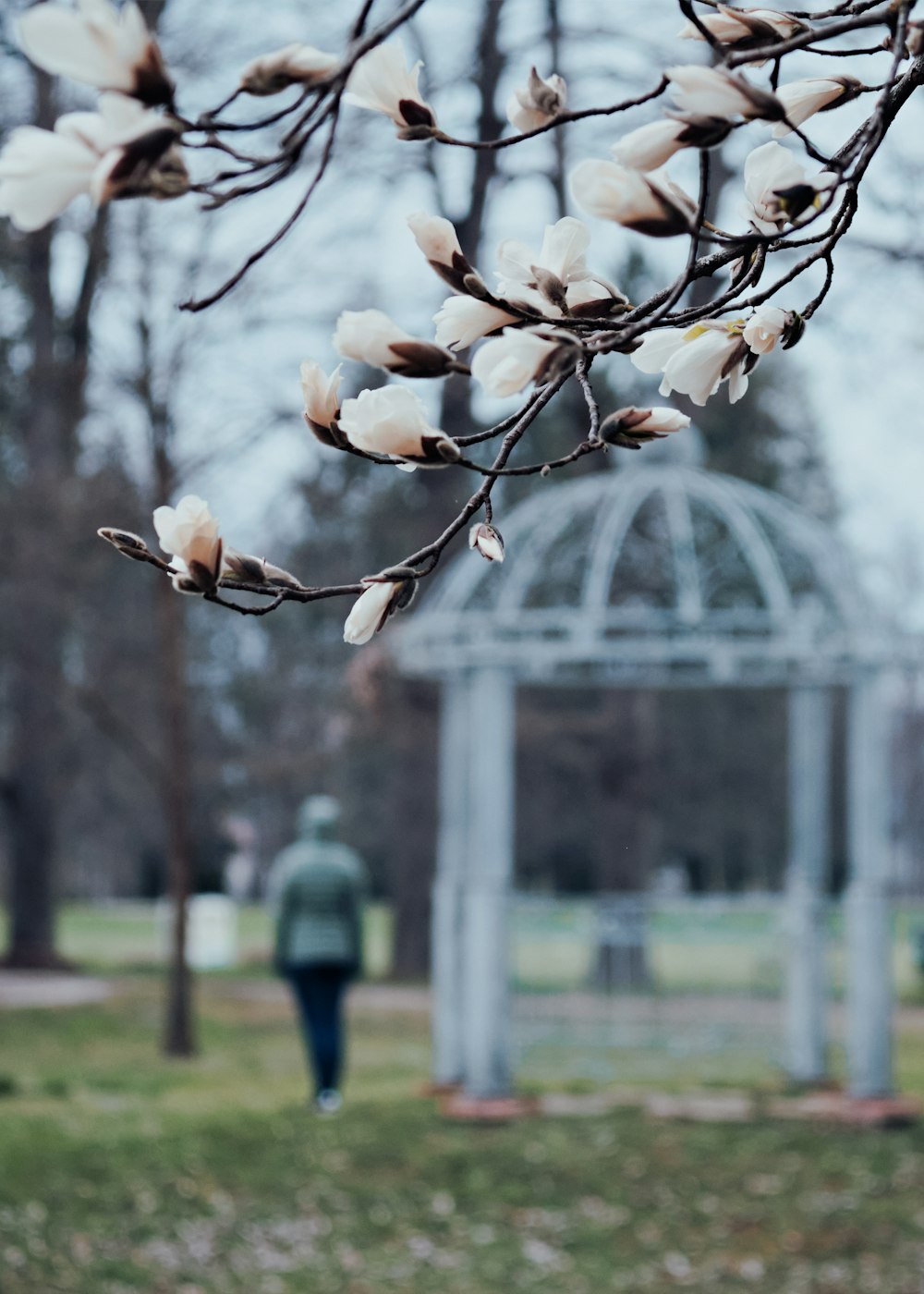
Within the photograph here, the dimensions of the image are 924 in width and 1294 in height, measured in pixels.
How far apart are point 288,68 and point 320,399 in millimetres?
236

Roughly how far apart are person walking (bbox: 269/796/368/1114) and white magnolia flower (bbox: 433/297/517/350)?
22.4 feet

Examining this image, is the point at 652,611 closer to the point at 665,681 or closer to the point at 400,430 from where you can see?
the point at 665,681

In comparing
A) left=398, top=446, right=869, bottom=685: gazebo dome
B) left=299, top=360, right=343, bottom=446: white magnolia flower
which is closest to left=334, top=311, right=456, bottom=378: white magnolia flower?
left=299, top=360, right=343, bottom=446: white magnolia flower

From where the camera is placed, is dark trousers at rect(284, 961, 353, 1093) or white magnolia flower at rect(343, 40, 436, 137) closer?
white magnolia flower at rect(343, 40, 436, 137)

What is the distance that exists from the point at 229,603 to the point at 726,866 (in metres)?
30.1

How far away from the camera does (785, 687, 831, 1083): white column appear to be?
830 centimetres

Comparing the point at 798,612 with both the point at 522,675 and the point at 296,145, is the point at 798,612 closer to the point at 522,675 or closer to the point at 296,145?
the point at 522,675

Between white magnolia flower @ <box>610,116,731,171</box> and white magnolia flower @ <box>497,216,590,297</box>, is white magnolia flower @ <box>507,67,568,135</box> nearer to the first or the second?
white magnolia flower @ <box>497,216,590,297</box>

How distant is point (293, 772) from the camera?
15383 mm

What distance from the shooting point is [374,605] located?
3.77 feet

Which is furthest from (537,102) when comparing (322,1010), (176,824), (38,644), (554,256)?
(38,644)

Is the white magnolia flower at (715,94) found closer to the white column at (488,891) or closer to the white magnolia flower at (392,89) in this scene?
Answer: the white magnolia flower at (392,89)

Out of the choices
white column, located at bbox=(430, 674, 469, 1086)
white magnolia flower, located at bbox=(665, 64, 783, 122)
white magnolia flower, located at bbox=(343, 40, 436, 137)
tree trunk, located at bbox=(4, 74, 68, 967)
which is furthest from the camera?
tree trunk, located at bbox=(4, 74, 68, 967)

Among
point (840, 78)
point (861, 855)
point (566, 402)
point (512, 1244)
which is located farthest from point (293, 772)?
point (840, 78)
